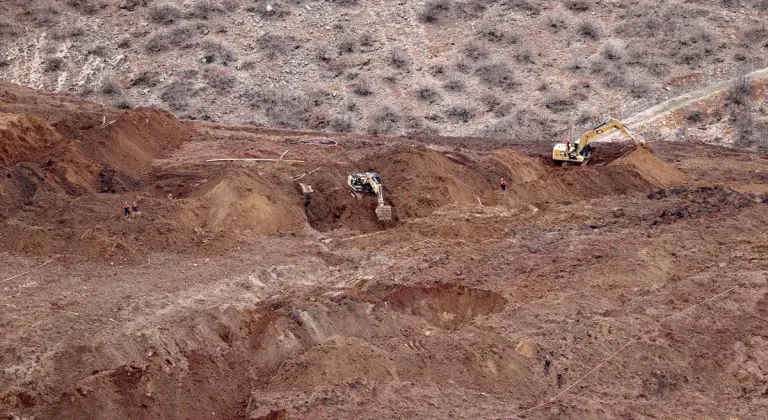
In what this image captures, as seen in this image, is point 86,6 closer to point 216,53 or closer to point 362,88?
point 216,53

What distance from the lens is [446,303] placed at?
53.3 ft

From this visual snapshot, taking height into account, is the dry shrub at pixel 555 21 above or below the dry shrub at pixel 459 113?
above

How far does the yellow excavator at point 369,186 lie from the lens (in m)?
19.7

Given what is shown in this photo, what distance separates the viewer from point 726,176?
23109mm

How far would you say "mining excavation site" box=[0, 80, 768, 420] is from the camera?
42.6 feet

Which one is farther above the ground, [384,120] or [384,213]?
[384,213]

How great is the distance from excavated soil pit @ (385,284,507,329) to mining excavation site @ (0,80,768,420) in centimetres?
4

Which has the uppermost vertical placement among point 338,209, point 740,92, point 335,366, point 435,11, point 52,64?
point 335,366

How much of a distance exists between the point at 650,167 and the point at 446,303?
935cm

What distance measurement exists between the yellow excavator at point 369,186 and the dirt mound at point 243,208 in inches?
58.3

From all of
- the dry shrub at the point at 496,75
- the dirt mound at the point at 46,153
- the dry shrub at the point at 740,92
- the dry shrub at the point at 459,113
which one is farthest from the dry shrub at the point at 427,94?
the dirt mound at the point at 46,153

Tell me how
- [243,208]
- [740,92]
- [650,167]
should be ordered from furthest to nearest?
1. [740,92]
2. [650,167]
3. [243,208]

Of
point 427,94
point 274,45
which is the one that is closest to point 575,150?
point 427,94

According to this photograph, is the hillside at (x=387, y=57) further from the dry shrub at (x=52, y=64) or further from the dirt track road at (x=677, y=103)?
the dirt track road at (x=677, y=103)
